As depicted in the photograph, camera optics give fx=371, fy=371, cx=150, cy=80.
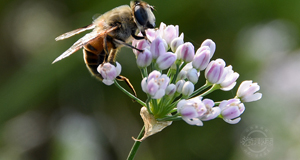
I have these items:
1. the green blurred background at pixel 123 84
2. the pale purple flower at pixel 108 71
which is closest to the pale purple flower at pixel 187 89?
the pale purple flower at pixel 108 71

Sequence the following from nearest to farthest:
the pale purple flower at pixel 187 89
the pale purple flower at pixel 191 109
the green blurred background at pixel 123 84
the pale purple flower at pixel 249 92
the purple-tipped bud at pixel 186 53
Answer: the pale purple flower at pixel 191 109
the pale purple flower at pixel 187 89
the purple-tipped bud at pixel 186 53
the pale purple flower at pixel 249 92
the green blurred background at pixel 123 84

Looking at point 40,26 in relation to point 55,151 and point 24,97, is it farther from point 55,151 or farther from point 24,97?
point 55,151

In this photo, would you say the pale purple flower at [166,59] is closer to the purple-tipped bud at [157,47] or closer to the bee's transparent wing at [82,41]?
the purple-tipped bud at [157,47]

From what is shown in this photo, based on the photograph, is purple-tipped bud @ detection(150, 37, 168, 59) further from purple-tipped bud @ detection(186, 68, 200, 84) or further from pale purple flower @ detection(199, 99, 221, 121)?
pale purple flower @ detection(199, 99, 221, 121)

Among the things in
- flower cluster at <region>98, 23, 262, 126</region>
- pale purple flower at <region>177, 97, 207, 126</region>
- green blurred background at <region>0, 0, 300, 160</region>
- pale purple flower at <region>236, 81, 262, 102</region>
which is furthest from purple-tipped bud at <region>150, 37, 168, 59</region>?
green blurred background at <region>0, 0, 300, 160</region>

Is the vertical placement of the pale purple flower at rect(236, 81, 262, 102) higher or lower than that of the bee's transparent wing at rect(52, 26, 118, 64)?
lower

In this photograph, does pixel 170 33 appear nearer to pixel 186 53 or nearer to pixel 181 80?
pixel 186 53

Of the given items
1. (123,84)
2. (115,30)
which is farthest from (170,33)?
(123,84)
